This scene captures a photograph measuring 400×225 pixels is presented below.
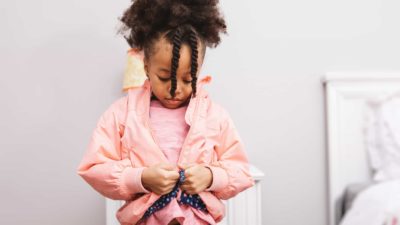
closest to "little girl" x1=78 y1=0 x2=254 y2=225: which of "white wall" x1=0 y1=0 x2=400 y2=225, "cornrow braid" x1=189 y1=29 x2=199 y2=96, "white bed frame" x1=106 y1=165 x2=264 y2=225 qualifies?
"cornrow braid" x1=189 y1=29 x2=199 y2=96

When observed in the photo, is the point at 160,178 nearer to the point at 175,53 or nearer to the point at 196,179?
the point at 196,179

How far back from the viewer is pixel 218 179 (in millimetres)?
867

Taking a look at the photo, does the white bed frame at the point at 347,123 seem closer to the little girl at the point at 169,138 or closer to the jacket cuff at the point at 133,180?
the little girl at the point at 169,138

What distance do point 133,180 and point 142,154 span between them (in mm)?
65

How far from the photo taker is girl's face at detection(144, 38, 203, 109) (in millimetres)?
851

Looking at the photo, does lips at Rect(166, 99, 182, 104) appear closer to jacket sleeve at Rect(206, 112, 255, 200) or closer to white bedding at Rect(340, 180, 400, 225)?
jacket sleeve at Rect(206, 112, 255, 200)

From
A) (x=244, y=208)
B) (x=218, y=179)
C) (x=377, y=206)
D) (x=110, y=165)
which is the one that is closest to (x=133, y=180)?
(x=110, y=165)

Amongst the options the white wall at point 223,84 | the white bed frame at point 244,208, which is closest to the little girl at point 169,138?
the white bed frame at point 244,208

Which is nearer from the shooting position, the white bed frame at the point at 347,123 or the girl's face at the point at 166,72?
the girl's face at the point at 166,72

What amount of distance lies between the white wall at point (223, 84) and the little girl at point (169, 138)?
0.67m

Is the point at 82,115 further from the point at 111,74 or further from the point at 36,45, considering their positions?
the point at 36,45

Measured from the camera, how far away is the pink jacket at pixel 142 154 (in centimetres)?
85

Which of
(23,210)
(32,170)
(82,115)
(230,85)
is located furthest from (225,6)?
(23,210)

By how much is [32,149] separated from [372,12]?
138 cm
